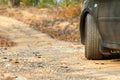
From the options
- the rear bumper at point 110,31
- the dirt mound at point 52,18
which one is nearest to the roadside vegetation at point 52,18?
the dirt mound at point 52,18

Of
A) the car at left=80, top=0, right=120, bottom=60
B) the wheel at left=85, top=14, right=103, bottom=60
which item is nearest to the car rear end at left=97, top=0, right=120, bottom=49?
the car at left=80, top=0, right=120, bottom=60

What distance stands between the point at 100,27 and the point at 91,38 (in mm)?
435

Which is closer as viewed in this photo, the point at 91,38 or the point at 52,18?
the point at 91,38

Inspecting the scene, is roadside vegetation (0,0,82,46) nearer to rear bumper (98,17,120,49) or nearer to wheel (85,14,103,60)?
wheel (85,14,103,60)

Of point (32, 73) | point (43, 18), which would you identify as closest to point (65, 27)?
point (43, 18)

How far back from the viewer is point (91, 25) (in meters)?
7.25

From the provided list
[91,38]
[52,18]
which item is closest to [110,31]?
[91,38]

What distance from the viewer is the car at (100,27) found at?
6.49 meters

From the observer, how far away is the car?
6.49 m

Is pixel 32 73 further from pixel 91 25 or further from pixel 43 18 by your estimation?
pixel 43 18

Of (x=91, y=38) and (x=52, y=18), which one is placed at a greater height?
(x=91, y=38)

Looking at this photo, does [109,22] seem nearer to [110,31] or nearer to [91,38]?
[110,31]

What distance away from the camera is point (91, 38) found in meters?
7.29

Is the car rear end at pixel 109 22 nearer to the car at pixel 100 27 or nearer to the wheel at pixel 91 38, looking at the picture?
the car at pixel 100 27
